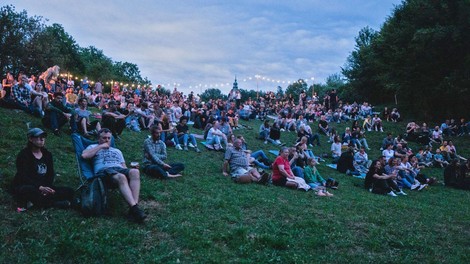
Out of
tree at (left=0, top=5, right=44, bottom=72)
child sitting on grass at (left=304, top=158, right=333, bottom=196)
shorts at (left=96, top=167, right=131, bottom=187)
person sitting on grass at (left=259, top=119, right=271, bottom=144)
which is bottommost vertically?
child sitting on grass at (left=304, top=158, right=333, bottom=196)

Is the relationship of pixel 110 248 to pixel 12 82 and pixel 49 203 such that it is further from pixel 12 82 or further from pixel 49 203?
pixel 12 82

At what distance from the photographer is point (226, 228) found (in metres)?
5.63

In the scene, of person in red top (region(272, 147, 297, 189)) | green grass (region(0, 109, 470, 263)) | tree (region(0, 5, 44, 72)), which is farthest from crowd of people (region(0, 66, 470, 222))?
tree (region(0, 5, 44, 72))

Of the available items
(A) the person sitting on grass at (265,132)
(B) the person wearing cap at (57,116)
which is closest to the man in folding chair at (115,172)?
(B) the person wearing cap at (57,116)

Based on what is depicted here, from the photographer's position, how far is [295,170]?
11398mm

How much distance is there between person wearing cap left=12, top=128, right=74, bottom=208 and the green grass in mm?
209

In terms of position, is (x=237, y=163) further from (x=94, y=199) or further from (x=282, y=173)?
(x=94, y=199)

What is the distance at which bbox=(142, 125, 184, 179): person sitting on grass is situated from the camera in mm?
8578

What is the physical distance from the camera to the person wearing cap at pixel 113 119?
12.0 metres

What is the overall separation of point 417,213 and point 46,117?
11319 mm

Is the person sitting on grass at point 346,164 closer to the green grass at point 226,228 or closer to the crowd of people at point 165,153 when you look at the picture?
the crowd of people at point 165,153

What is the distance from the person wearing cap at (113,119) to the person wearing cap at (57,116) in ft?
3.48

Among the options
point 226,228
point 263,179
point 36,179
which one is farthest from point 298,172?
point 36,179

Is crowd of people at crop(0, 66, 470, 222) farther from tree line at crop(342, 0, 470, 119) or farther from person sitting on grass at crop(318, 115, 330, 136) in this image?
tree line at crop(342, 0, 470, 119)
